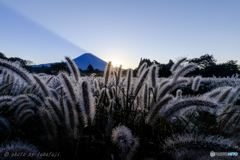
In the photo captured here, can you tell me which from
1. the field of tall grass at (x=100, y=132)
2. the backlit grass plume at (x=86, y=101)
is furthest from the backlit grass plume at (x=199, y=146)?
the backlit grass plume at (x=86, y=101)

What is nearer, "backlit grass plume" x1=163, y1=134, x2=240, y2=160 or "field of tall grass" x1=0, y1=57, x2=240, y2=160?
"backlit grass plume" x1=163, y1=134, x2=240, y2=160

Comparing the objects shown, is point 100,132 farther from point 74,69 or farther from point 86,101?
point 74,69

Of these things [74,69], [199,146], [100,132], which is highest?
[74,69]

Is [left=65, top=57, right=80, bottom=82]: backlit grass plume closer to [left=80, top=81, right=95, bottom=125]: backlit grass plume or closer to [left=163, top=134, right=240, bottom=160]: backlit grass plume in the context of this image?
[left=80, top=81, right=95, bottom=125]: backlit grass plume

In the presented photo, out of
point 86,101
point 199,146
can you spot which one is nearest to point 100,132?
point 86,101

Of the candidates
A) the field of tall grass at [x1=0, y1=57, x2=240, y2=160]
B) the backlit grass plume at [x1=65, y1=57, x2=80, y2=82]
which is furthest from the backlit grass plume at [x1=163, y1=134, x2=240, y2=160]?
the backlit grass plume at [x1=65, y1=57, x2=80, y2=82]

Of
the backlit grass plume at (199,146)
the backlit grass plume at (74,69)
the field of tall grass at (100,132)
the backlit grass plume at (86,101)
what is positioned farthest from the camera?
the backlit grass plume at (74,69)

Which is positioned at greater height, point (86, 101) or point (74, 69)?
point (74, 69)

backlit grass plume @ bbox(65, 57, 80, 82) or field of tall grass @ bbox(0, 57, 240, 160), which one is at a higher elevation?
backlit grass plume @ bbox(65, 57, 80, 82)

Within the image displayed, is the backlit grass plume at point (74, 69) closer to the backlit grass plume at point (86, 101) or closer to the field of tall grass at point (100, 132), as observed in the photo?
the field of tall grass at point (100, 132)

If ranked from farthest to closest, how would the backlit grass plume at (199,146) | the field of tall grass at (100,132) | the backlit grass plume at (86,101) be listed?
the backlit grass plume at (86,101), the field of tall grass at (100,132), the backlit grass plume at (199,146)

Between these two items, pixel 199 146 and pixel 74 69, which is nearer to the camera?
pixel 199 146

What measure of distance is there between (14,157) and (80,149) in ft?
2.50

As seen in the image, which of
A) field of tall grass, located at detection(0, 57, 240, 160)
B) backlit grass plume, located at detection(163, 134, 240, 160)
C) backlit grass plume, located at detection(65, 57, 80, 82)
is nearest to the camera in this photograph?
backlit grass plume, located at detection(163, 134, 240, 160)
